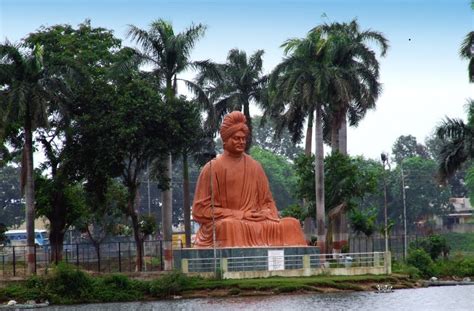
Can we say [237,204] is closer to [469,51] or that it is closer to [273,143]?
[469,51]

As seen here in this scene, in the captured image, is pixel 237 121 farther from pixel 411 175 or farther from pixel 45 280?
pixel 411 175

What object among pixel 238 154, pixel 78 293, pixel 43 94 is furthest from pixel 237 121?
pixel 78 293

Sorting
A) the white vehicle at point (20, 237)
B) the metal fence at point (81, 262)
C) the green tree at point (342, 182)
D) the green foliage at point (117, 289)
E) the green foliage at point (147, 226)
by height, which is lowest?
the green foliage at point (117, 289)

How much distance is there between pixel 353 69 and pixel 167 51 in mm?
11495

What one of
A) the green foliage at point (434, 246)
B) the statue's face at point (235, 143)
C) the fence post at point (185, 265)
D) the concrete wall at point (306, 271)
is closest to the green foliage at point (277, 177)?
the green foliage at point (434, 246)

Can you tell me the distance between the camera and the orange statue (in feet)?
197

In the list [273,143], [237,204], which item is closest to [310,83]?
[237,204]

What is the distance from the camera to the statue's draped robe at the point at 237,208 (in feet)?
197

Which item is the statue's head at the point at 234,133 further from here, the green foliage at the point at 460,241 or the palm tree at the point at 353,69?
the green foliage at the point at 460,241

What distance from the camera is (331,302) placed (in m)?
47.2

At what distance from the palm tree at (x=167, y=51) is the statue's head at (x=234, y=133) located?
4748 millimetres

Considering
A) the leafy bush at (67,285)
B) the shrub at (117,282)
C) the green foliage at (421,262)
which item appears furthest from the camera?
the green foliage at (421,262)

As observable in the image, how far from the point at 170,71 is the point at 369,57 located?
12.6 meters

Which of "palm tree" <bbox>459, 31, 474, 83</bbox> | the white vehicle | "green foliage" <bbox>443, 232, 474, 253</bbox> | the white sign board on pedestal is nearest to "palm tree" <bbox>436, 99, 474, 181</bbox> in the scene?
"palm tree" <bbox>459, 31, 474, 83</bbox>
